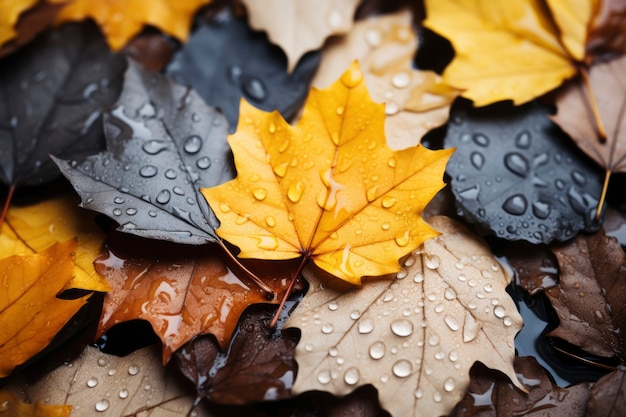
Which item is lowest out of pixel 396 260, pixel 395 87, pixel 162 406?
pixel 162 406

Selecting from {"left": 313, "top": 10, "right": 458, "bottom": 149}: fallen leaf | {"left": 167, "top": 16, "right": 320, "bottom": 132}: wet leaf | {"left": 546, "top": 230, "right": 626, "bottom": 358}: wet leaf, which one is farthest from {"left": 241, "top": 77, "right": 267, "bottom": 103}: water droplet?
{"left": 546, "top": 230, "right": 626, "bottom": 358}: wet leaf

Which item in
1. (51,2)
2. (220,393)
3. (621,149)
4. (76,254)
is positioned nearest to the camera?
(220,393)

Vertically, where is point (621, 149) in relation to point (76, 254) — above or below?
above

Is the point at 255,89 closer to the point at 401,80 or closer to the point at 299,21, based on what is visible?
the point at 299,21

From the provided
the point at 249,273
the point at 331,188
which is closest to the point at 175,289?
the point at 249,273

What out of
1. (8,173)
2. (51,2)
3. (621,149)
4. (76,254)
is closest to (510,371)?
(621,149)

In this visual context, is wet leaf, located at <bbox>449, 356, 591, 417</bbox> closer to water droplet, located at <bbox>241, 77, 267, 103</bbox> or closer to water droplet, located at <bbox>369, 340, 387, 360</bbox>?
water droplet, located at <bbox>369, 340, 387, 360</bbox>

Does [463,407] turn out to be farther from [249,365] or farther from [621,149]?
[621,149]
